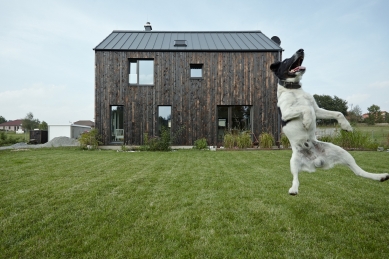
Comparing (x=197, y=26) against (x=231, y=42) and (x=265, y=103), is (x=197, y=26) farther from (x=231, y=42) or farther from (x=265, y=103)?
(x=265, y=103)

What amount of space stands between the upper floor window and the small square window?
2.46 m

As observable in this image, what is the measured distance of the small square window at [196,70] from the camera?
13.4 meters

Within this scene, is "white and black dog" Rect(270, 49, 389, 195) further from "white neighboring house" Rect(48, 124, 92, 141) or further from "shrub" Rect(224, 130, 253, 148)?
"white neighboring house" Rect(48, 124, 92, 141)

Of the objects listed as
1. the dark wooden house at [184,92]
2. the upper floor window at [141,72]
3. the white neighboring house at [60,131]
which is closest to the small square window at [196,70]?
the dark wooden house at [184,92]

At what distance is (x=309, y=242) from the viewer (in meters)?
2.18

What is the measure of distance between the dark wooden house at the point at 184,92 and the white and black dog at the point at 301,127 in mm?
10613

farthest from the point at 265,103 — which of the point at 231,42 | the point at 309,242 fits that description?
the point at 309,242

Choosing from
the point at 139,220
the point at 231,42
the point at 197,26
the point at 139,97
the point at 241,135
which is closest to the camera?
the point at 139,220

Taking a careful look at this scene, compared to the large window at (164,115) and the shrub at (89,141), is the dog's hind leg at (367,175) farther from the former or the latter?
the shrub at (89,141)

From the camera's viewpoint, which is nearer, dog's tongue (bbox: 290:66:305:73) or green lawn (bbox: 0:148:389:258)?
green lawn (bbox: 0:148:389:258)

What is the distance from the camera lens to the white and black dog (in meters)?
2.20

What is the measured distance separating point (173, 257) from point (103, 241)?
2.52ft

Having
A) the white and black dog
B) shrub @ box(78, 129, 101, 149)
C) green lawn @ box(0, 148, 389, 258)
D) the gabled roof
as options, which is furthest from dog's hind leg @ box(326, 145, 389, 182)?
the gabled roof

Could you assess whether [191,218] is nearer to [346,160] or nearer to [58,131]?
[346,160]
